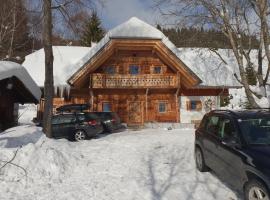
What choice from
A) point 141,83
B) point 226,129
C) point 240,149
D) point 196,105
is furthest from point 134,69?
point 240,149

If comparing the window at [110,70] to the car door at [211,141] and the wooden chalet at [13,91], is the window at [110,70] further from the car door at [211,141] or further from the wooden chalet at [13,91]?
the car door at [211,141]

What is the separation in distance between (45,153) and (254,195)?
211 inches

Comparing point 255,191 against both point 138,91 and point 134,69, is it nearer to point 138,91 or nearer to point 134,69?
point 138,91

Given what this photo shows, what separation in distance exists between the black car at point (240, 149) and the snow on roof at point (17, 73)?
9352mm

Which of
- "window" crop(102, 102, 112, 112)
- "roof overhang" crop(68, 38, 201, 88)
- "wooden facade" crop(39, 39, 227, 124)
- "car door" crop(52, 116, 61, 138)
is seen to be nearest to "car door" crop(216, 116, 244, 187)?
"car door" crop(52, 116, 61, 138)

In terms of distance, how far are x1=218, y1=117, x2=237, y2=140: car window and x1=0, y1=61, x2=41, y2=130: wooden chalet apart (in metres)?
10.1

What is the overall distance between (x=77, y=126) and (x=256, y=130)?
13.7 metres

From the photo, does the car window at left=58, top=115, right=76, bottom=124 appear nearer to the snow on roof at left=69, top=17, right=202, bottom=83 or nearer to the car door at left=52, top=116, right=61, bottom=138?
the car door at left=52, top=116, right=61, bottom=138

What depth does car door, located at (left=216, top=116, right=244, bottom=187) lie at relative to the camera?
725cm

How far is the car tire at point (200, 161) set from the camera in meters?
9.62

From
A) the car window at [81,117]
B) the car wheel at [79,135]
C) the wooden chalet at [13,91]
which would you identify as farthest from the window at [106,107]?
the car wheel at [79,135]

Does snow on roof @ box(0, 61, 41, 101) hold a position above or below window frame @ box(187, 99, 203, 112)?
above

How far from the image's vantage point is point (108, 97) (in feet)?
95.9

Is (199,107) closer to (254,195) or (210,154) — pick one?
(210,154)
